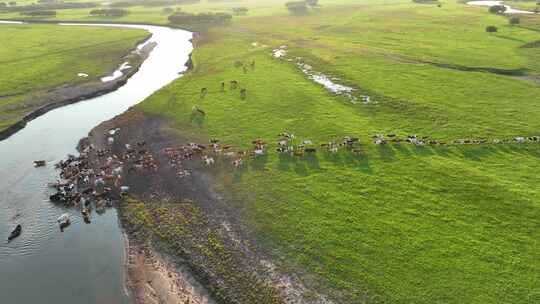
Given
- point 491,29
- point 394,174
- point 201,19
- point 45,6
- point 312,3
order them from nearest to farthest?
point 394,174
point 491,29
point 201,19
point 312,3
point 45,6

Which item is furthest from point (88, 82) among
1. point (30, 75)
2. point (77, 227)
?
point (77, 227)

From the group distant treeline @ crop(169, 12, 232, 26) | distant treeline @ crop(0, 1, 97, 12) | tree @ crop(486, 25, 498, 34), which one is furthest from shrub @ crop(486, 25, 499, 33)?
distant treeline @ crop(0, 1, 97, 12)

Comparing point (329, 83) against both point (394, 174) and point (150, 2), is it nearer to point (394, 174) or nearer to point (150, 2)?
point (394, 174)

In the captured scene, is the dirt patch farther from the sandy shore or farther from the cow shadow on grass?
the cow shadow on grass

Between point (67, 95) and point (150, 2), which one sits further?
point (150, 2)

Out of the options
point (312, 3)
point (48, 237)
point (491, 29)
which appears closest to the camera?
point (48, 237)

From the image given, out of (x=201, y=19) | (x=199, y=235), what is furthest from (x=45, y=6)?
(x=199, y=235)

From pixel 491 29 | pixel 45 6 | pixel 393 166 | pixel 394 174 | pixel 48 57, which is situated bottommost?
pixel 394 174
